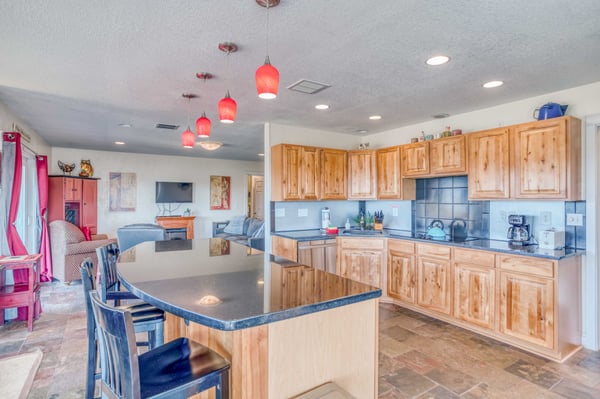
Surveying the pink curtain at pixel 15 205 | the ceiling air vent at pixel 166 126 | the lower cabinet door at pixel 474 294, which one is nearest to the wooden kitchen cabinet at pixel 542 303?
Result: the lower cabinet door at pixel 474 294

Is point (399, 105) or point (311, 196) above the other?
point (399, 105)

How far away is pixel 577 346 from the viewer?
2941mm

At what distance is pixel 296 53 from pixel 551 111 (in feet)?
8.03

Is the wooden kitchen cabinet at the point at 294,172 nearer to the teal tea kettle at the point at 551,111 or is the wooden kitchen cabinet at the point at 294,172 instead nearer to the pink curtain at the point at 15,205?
the teal tea kettle at the point at 551,111

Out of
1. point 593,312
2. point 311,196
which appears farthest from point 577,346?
point 311,196

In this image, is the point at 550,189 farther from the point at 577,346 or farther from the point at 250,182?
the point at 250,182

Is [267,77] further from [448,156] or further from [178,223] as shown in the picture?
[178,223]

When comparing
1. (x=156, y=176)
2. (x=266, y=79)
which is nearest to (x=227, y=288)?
(x=266, y=79)

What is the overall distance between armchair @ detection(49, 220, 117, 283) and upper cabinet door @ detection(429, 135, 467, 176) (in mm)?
5224

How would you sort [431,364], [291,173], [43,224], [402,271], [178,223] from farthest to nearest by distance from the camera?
[178,223]
[43,224]
[291,173]
[402,271]
[431,364]

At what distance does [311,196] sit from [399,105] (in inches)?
65.2

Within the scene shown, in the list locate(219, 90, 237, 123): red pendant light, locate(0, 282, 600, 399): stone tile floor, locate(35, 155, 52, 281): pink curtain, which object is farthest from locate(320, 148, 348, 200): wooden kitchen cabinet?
locate(35, 155, 52, 281): pink curtain

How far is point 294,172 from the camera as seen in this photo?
14.5ft

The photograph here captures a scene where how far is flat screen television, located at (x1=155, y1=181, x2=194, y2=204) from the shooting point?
796 cm
